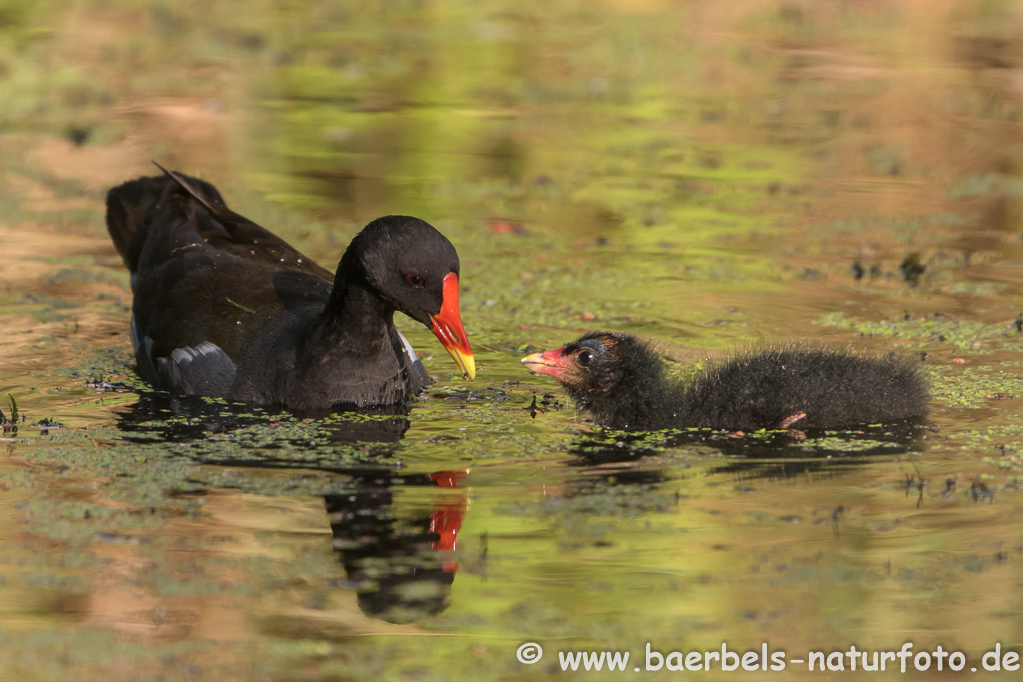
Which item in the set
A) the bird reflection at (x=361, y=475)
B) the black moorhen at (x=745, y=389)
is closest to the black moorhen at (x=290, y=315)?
the bird reflection at (x=361, y=475)

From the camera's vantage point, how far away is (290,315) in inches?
270

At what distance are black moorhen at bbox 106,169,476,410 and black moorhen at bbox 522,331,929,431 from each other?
1.93 ft

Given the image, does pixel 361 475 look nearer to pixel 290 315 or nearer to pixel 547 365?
pixel 547 365

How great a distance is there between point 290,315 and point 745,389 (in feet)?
7.25

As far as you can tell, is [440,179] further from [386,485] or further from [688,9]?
[688,9]

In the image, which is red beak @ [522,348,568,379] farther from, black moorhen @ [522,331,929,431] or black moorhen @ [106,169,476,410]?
black moorhen @ [106,169,476,410]

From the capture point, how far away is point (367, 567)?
4.75m

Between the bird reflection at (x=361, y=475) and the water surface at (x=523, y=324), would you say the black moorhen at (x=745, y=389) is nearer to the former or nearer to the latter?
the water surface at (x=523, y=324)

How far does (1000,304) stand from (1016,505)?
2989 mm

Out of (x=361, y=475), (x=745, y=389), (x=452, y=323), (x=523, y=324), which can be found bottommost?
(x=361, y=475)

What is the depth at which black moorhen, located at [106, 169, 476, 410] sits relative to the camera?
20.7 feet

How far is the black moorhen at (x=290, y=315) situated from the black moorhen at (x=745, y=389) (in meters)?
0.59

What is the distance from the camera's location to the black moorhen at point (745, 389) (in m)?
6.22

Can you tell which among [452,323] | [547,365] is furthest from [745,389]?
[452,323]
